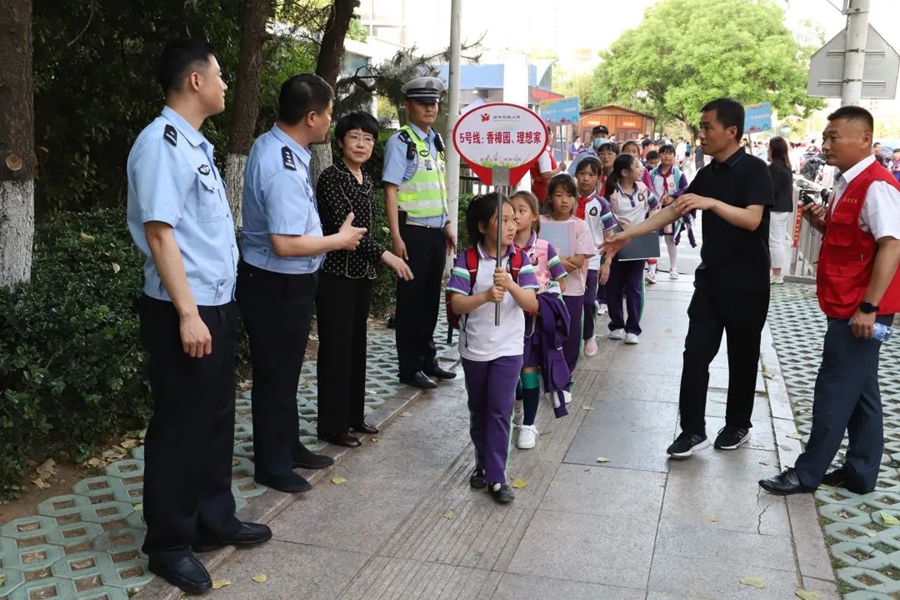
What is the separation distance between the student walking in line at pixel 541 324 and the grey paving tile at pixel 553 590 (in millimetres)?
1662

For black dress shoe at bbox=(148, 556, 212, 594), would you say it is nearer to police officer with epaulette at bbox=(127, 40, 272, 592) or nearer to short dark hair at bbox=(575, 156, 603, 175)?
police officer with epaulette at bbox=(127, 40, 272, 592)

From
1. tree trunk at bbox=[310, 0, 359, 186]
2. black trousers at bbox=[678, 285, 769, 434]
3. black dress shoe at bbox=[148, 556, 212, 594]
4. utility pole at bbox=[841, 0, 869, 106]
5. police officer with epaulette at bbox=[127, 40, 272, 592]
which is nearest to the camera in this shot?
police officer with epaulette at bbox=[127, 40, 272, 592]

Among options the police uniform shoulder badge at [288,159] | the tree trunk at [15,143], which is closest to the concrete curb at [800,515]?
the police uniform shoulder badge at [288,159]

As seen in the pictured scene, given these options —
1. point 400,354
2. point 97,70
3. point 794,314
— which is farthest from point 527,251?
point 794,314

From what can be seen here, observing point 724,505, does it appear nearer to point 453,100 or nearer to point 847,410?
point 847,410

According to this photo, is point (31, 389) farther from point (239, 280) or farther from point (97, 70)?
point (97, 70)

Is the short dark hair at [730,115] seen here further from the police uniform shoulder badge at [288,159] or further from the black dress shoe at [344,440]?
the black dress shoe at [344,440]

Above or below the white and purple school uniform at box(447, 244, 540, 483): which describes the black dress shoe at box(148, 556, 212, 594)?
below

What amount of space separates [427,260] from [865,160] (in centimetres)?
282

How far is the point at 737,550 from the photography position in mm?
3920

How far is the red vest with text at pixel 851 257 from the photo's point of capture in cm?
430

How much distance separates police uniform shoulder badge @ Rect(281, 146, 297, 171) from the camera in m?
3.94

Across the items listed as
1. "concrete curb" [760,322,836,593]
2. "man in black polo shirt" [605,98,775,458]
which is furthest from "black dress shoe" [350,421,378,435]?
"concrete curb" [760,322,836,593]

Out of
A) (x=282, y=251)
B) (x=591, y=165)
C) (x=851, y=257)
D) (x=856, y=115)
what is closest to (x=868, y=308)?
(x=851, y=257)
